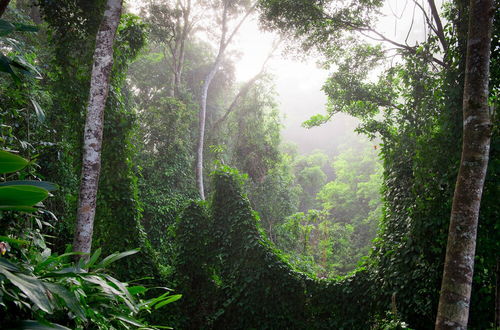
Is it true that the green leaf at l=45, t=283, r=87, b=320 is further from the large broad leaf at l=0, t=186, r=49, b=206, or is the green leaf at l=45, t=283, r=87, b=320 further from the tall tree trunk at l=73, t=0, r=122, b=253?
the tall tree trunk at l=73, t=0, r=122, b=253

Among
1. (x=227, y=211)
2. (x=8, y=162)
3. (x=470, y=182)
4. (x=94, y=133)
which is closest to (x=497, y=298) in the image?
(x=470, y=182)

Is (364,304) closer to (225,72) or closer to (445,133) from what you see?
(445,133)

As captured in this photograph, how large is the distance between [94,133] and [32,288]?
3534 millimetres

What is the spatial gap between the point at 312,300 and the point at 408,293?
4.72 ft

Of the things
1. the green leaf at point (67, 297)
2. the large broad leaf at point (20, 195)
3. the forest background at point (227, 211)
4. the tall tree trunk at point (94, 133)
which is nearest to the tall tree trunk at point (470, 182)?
the forest background at point (227, 211)

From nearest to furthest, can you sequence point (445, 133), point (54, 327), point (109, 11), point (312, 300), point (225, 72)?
point (54, 327) < point (445, 133) < point (109, 11) < point (312, 300) < point (225, 72)

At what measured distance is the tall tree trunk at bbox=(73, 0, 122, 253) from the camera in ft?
12.6

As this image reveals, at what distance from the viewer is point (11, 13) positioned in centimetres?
809

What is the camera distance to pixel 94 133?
3932 mm

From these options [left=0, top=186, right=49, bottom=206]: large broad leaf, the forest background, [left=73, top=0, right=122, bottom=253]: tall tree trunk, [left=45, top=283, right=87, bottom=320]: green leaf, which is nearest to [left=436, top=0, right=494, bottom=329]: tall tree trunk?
the forest background

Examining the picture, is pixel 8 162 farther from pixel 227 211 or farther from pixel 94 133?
pixel 227 211

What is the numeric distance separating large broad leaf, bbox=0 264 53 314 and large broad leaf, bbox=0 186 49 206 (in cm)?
15

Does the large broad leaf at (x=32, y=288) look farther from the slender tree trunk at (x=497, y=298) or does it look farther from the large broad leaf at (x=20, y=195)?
the slender tree trunk at (x=497, y=298)

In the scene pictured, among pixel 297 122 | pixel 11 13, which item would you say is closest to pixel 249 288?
pixel 11 13
